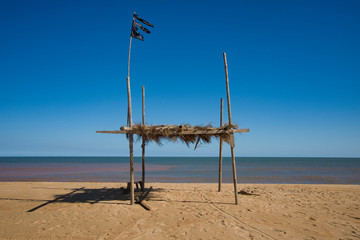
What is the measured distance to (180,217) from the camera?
17.3 feet

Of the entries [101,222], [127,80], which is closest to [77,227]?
[101,222]

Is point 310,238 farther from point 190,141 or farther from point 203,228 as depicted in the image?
point 190,141

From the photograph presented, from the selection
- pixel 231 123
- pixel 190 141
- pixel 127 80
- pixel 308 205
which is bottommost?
pixel 308 205

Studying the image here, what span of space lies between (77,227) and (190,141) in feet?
12.4

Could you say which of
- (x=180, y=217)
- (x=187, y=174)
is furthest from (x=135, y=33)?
(x=187, y=174)

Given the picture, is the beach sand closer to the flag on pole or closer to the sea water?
the flag on pole

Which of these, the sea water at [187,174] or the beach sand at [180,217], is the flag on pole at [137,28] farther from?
the sea water at [187,174]

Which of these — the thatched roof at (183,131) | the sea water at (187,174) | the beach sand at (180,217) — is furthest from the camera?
the sea water at (187,174)

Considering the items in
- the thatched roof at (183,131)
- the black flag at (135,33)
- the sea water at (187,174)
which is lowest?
the sea water at (187,174)

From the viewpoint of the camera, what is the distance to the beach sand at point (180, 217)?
4258mm

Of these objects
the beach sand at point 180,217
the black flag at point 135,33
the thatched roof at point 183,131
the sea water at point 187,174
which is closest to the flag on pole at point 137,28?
the black flag at point 135,33

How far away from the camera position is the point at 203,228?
4504 millimetres

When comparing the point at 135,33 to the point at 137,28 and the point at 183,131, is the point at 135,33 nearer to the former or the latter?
the point at 137,28

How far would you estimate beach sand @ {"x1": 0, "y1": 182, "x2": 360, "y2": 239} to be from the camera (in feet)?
14.0
